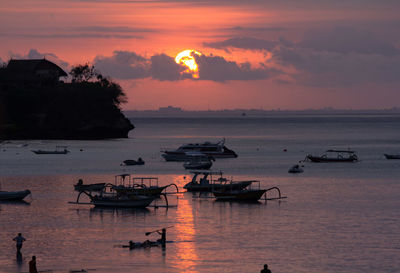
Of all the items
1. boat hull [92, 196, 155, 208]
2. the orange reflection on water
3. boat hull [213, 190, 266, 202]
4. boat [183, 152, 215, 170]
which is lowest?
the orange reflection on water

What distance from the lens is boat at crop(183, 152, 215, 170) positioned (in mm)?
122062

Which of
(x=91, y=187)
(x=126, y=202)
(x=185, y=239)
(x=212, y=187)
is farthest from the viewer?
(x=91, y=187)

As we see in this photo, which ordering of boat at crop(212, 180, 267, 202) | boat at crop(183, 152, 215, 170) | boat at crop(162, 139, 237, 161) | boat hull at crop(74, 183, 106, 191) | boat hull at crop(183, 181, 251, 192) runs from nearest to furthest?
boat at crop(212, 180, 267, 202)
boat hull at crop(183, 181, 251, 192)
boat hull at crop(74, 183, 106, 191)
boat at crop(183, 152, 215, 170)
boat at crop(162, 139, 237, 161)

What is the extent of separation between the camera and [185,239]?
56.3 meters

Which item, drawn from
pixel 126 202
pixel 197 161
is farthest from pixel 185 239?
pixel 197 161

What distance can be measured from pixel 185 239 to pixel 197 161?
76.7 meters

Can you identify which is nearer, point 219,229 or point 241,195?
point 219,229

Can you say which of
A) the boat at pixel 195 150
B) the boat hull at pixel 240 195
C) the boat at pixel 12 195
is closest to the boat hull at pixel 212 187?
the boat hull at pixel 240 195

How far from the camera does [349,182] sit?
101 m

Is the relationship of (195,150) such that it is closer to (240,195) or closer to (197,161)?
(197,161)

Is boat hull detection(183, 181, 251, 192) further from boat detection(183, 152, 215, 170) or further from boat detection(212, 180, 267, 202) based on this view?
boat detection(183, 152, 215, 170)

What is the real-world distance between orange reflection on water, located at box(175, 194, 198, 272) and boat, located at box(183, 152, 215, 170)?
45805mm

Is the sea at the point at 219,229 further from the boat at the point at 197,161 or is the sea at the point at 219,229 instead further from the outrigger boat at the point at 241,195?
the boat at the point at 197,161

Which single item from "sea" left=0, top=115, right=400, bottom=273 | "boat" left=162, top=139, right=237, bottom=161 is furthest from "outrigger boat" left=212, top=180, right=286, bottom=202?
"boat" left=162, top=139, right=237, bottom=161
